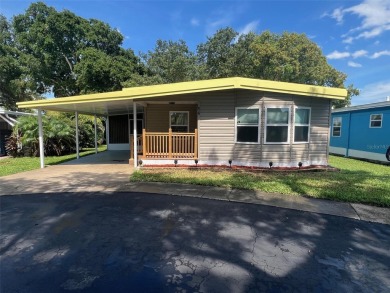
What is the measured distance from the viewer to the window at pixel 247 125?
9391 mm

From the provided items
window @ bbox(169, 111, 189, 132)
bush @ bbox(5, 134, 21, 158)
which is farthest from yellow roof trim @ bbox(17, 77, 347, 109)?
bush @ bbox(5, 134, 21, 158)

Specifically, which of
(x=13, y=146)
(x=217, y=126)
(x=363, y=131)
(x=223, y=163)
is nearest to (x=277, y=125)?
(x=217, y=126)

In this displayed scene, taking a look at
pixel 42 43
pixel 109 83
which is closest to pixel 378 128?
pixel 109 83

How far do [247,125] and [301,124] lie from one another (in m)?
2.12

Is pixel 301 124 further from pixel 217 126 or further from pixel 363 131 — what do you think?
pixel 363 131

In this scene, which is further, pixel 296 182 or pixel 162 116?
pixel 162 116

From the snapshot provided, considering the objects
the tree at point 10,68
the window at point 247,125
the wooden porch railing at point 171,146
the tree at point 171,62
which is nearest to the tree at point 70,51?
the tree at point 10,68

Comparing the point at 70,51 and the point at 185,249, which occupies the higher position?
the point at 70,51

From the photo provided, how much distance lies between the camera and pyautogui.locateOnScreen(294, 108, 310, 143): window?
31.0ft

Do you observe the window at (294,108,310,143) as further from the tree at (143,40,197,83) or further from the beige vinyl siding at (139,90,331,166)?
the tree at (143,40,197,83)

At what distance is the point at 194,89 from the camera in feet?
29.0

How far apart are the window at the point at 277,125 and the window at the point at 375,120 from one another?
22.2 feet

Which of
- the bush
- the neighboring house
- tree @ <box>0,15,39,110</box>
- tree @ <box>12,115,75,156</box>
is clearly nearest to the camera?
the neighboring house

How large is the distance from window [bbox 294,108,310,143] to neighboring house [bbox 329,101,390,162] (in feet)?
18.4
